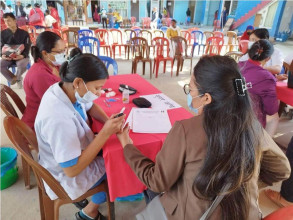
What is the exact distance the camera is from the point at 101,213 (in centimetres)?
148

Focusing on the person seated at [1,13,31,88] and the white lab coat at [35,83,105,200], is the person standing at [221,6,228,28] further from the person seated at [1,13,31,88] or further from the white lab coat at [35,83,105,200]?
the white lab coat at [35,83,105,200]

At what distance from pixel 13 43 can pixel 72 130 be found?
332 cm

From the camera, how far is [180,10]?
47.9 feet

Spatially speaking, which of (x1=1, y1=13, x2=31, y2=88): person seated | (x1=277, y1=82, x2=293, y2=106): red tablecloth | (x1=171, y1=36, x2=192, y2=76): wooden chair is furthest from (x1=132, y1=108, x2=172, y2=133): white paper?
(x1=171, y1=36, x2=192, y2=76): wooden chair

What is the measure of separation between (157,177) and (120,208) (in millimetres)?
910

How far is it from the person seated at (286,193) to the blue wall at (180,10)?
49.0ft

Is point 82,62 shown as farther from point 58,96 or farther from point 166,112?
point 166,112

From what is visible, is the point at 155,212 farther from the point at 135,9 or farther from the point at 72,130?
the point at 135,9

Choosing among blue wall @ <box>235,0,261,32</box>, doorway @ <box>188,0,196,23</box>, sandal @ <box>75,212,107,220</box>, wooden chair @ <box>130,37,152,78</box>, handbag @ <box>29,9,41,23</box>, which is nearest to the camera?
sandal @ <box>75,212,107,220</box>

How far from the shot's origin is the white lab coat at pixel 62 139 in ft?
2.90

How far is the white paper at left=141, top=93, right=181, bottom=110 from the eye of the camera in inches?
58.0

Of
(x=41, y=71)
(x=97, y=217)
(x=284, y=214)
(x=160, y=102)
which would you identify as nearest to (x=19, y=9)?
(x=41, y=71)

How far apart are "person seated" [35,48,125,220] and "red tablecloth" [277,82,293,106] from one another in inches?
68.5

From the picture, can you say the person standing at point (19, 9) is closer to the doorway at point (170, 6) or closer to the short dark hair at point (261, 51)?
the doorway at point (170, 6)
